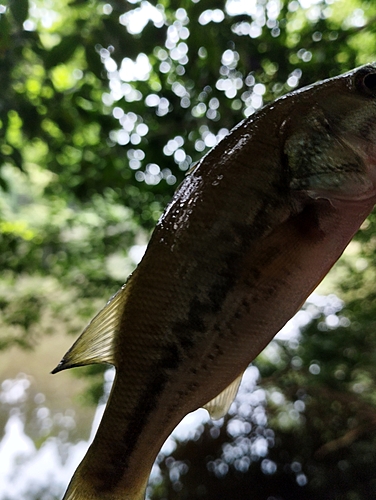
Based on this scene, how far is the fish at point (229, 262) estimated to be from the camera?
331 mm

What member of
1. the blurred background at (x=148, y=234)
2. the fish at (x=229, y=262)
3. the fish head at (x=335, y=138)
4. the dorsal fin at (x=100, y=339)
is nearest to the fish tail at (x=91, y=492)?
the fish at (x=229, y=262)

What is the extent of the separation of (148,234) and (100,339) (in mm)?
975

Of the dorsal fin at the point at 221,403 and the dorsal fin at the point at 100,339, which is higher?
the dorsal fin at the point at 100,339

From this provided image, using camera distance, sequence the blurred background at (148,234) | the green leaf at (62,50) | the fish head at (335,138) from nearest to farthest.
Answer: the fish head at (335,138) → the green leaf at (62,50) → the blurred background at (148,234)

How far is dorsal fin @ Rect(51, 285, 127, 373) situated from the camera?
0.37 m

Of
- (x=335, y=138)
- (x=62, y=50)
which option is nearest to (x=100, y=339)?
(x=335, y=138)

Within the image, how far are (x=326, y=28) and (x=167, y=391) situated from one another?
1.04m

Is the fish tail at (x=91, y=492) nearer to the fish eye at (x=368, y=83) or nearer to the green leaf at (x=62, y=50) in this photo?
the fish eye at (x=368, y=83)

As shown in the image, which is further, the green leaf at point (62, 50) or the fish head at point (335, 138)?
the green leaf at point (62, 50)

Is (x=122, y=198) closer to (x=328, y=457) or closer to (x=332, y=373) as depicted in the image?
(x=332, y=373)

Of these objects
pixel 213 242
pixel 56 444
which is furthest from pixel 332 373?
pixel 213 242

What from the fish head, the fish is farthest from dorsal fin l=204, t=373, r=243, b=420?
the fish head

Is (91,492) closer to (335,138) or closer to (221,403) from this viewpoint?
(221,403)

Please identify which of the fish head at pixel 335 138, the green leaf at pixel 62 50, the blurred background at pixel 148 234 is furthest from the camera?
the blurred background at pixel 148 234
